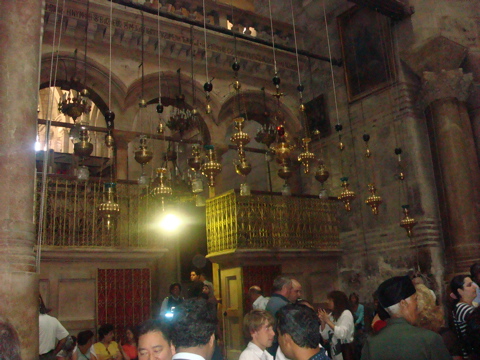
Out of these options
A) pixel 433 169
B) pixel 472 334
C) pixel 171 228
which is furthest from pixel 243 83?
pixel 472 334

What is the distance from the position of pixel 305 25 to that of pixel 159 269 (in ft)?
24.3

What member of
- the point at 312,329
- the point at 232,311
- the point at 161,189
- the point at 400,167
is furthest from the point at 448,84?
the point at 312,329

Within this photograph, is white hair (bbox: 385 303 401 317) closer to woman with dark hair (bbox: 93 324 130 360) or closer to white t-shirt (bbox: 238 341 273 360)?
white t-shirt (bbox: 238 341 273 360)

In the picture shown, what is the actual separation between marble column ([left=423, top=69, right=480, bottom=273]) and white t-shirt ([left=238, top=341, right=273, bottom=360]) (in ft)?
20.6

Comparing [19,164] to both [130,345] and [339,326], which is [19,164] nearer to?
[130,345]

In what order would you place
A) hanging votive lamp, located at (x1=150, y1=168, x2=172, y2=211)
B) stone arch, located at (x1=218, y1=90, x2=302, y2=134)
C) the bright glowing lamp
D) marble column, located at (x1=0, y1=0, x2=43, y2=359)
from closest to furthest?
marble column, located at (x1=0, y1=0, x2=43, y2=359) → hanging votive lamp, located at (x1=150, y1=168, x2=172, y2=211) → the bright glowing lamp → stone arch, located at (x1=218, y1=90, x2=302, y2=134)

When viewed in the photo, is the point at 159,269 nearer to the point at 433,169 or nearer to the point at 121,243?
the point at 121,243

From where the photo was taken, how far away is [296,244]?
10.2m

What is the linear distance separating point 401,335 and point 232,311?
23.3 ft

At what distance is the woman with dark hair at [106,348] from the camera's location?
645 centimetres

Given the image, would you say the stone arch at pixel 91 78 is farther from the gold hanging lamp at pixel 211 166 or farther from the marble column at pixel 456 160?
the marble column at pixel 456 160

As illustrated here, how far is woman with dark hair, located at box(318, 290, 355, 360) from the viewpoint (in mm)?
4828

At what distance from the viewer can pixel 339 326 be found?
4820 millimetres

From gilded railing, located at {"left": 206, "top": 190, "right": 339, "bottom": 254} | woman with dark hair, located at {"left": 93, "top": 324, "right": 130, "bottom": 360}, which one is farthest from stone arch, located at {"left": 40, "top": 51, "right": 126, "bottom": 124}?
woman with dark hair, located at {"left": 93, "top": 324, "right": 130, "bottom": 360}
